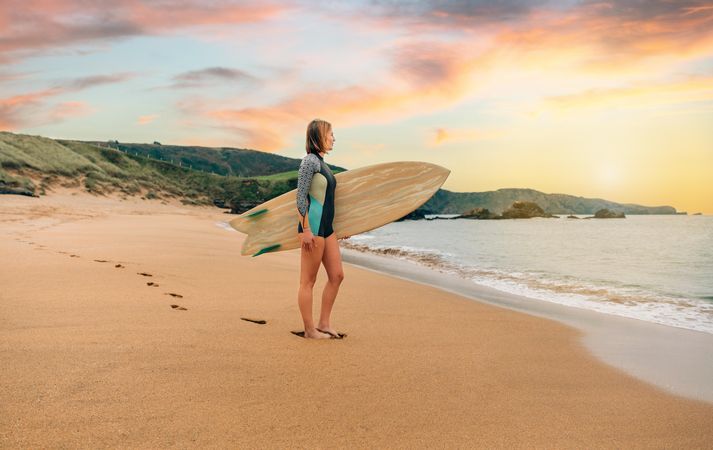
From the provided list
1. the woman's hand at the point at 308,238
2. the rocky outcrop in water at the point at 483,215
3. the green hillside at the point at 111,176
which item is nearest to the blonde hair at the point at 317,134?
the woman's hand at the point at 308,238

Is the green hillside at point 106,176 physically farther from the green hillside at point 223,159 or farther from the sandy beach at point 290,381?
the green hillside at point 223,159

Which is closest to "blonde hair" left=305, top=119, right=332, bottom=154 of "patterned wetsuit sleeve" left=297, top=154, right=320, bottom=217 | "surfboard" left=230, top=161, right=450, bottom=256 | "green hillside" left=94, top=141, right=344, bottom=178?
"patterned wetsuit sleeve" left=297, top=154, right=320, bottom=217

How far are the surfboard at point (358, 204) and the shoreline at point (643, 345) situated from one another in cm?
213

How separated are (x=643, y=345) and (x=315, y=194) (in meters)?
3.25

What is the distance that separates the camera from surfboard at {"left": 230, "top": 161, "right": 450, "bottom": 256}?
4.66 meters

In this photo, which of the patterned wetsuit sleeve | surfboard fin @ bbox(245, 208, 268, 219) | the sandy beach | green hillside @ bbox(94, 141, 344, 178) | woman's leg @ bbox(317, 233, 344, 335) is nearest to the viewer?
the sandy beach

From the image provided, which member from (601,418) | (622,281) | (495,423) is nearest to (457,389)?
(495,423)

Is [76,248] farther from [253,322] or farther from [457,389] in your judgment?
[457,389]

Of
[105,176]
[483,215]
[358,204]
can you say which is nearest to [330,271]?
[358,204]

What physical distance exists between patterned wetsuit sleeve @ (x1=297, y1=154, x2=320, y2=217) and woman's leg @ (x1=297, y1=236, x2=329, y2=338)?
0.94 feet

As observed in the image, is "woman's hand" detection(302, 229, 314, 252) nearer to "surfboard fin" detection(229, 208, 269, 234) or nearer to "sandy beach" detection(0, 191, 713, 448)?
"sandy beach" detection(0, 191, 713, 448)

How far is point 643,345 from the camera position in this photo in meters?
4.42

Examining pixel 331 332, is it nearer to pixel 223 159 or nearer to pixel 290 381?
pixel 290 381

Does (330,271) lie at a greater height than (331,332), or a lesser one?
greater
